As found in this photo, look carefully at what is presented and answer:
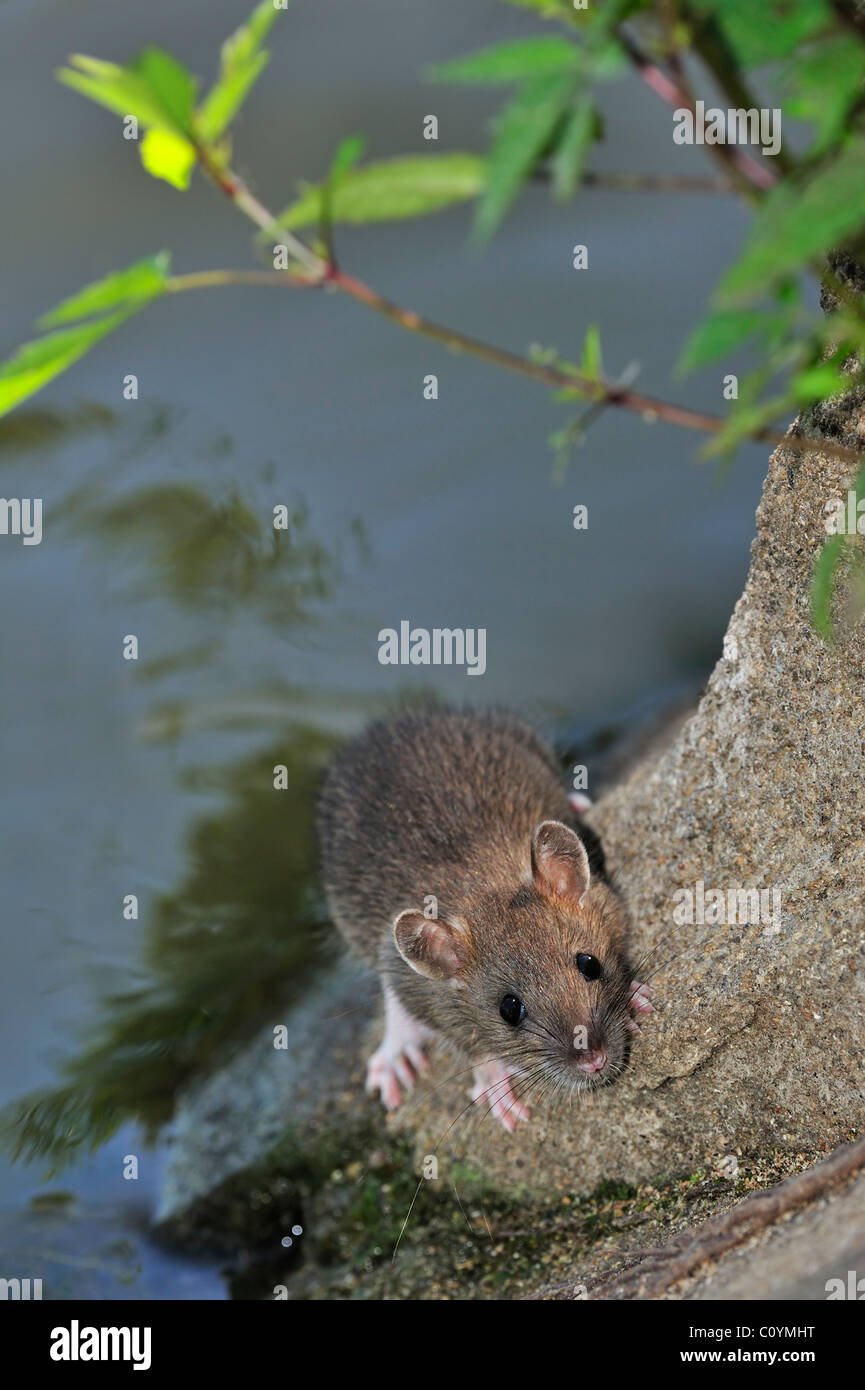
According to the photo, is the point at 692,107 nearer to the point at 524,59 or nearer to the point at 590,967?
the point at 524,59

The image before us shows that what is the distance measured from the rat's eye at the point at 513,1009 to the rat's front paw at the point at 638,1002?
1.21 ft

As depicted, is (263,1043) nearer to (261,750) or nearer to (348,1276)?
(348,1276)

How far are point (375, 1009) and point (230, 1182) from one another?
945 mm

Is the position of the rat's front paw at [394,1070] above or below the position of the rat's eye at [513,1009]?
below

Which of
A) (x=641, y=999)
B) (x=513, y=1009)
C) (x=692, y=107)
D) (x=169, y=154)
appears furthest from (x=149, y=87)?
(x=513, y=1009)

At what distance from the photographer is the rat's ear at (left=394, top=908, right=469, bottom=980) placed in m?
4.64

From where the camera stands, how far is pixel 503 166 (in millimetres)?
1630

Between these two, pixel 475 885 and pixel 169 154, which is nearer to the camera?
pixel 169 154

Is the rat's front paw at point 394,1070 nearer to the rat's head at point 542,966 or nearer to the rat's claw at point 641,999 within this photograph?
the rat's head at point 542,966

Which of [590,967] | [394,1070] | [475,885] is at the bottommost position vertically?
[394,1070]

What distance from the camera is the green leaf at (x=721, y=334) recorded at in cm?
182

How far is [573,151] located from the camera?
1.64 meters

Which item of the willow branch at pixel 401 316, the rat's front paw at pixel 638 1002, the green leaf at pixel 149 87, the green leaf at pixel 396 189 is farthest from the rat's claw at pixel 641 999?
the green leaf at pixel 149 87

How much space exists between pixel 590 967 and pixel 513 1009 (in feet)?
1.10
